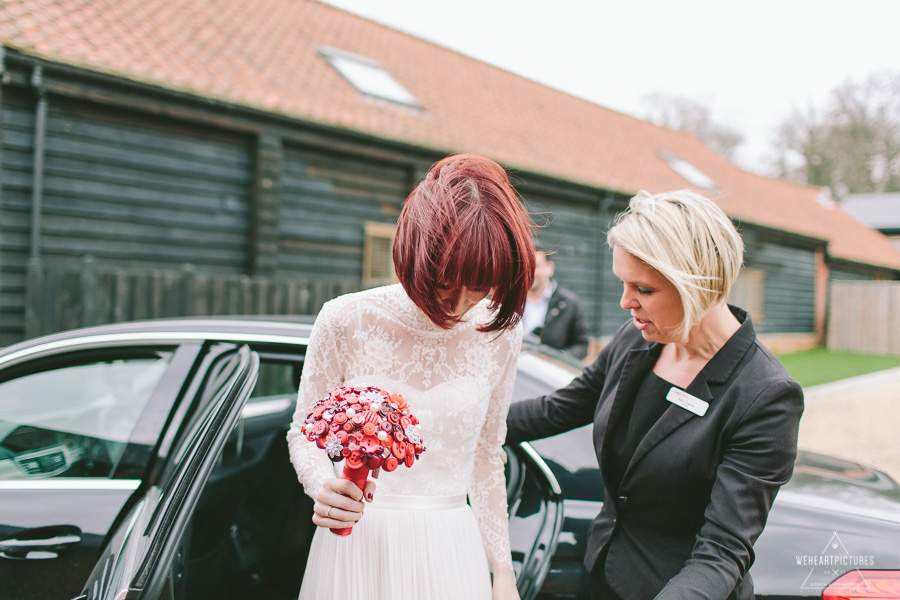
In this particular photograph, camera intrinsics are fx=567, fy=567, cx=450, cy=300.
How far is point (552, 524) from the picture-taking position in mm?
1727

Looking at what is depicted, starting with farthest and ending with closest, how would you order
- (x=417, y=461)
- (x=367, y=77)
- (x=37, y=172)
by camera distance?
(x=367, y=77) < (x=37, y=172) < (x=417, y=461)

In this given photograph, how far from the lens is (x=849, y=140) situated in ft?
111

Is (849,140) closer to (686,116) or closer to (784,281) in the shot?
(686,116)

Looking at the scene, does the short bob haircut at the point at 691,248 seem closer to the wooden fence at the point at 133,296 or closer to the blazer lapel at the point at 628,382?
the blazer lapel at the point at 628,382

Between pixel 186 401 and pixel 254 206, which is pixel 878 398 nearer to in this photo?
pixel 254 206

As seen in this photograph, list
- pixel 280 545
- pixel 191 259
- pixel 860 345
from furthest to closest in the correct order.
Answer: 1. pixel 860 345
2. pixel 191 259
3. pixel 280 545

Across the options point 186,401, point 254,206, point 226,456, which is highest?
point 254,206

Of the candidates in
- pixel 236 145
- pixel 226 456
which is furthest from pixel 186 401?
pixel 236 145

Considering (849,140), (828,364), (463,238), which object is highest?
(849,140)

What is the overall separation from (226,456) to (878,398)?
10681mm

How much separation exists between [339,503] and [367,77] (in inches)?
369

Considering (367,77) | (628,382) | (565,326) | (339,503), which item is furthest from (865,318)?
(339,503)

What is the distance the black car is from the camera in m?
1.53

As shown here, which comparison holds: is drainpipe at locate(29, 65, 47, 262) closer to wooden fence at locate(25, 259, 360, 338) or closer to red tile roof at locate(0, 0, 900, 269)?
red tile roof at locate(0, 0, 900, 269)
